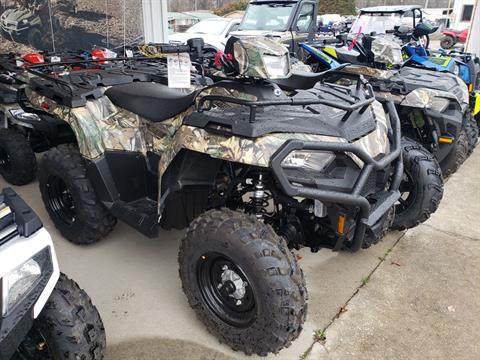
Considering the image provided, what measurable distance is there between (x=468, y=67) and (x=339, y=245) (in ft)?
13.8

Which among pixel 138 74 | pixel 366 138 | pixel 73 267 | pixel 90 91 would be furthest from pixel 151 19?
pixel 366 138

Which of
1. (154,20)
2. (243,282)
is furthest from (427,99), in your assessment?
(154,20)

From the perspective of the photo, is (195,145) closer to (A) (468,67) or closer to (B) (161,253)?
(B) (161,253)

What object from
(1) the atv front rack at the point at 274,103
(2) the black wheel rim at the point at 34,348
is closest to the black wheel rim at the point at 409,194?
(1) the atv front rack at the point at 274,103

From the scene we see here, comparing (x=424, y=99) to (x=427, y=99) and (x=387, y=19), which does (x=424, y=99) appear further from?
(x=387, y=19)

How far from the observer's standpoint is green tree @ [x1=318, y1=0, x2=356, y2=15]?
32031 mm

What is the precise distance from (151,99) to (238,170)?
0.78m

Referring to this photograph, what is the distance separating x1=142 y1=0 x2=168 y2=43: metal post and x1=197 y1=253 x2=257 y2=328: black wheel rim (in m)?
5.92

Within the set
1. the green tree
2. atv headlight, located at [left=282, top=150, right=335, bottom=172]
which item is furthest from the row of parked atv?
the green tree

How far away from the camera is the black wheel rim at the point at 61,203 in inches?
121

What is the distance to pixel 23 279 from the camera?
1285 millimetres

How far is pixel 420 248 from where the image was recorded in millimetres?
3219

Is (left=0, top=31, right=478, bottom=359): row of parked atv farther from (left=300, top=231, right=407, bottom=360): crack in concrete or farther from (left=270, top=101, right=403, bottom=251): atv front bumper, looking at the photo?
(left=300, top=231, right=407, bottom=360): crack in concrete

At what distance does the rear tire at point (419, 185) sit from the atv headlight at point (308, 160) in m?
1.36
